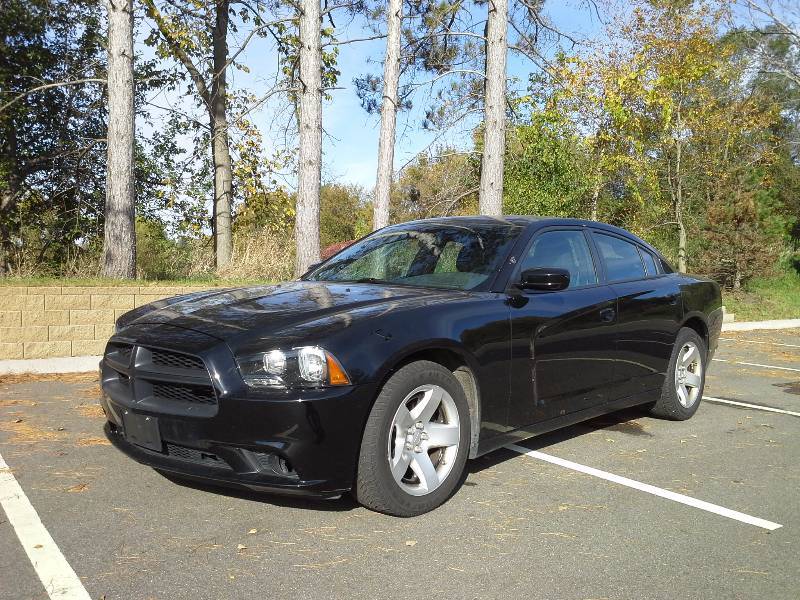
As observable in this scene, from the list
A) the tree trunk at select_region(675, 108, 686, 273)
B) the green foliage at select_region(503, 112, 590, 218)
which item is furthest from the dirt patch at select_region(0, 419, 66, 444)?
the tree trunk at select_region(675, 108, 686, 273)

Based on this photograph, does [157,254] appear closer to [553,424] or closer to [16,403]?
[16,403]

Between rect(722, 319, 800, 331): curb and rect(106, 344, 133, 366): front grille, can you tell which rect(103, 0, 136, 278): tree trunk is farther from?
rect(722, 319, 800, 331): curb

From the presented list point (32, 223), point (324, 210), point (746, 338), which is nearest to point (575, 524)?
point (746, 338)

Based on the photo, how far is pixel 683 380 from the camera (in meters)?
6.20

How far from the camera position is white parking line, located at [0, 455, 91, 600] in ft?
9.52

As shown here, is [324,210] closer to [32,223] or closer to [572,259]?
[32,223]

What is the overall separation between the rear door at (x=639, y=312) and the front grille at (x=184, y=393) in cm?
296

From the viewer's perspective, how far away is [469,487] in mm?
4340

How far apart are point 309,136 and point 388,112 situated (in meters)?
2.75

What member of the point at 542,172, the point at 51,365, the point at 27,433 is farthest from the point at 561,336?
the point at 542,172

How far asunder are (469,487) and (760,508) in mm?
1607

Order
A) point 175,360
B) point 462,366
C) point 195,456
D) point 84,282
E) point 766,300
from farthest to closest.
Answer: point 766,300
point 84,282
point 462,366
point 175,360
point 195,456

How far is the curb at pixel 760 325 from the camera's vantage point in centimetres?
1489

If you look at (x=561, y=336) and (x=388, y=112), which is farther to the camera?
(x=388, y=112)
